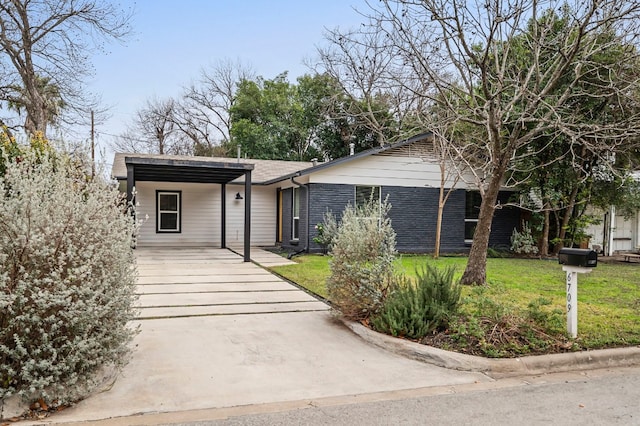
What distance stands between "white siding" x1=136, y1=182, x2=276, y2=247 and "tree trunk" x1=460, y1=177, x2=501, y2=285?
10457 millimetres

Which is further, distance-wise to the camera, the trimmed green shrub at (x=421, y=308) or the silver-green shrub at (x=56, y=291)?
the trimmed green shrub at (x=421, y=308)

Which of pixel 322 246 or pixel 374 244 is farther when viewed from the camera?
pixel 322 246

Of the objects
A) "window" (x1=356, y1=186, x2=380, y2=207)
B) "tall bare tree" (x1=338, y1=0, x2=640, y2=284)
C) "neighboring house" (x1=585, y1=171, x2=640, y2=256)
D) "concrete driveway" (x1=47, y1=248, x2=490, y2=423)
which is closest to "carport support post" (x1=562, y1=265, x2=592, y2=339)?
"concrete driveway" (x1=47, y1=248, x2=490, y2=423)

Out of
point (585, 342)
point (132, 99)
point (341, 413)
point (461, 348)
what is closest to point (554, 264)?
point (585, 342)

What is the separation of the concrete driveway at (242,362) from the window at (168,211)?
31.4 feet

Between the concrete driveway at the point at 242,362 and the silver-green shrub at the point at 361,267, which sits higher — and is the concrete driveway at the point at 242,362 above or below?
below

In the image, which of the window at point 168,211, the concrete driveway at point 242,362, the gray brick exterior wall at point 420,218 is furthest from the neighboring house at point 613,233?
the window at point 168,211

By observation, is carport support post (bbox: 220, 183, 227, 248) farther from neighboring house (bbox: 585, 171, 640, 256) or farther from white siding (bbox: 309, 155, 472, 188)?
neighboring house (bbox: 585, 171, 640, 256)

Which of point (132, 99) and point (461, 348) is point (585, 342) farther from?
point (132, 99)

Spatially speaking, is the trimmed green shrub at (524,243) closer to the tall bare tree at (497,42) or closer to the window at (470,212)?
the window at (470,212)

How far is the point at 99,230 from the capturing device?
3506 millimetres

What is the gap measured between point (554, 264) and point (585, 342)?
822cm

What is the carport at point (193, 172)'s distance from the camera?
36.9 feet

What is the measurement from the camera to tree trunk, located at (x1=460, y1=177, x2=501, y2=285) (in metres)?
7.79
